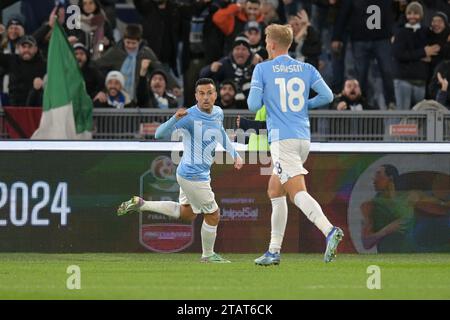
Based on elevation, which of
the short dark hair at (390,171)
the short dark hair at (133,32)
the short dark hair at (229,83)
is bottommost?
the short dark hair at (390,171)

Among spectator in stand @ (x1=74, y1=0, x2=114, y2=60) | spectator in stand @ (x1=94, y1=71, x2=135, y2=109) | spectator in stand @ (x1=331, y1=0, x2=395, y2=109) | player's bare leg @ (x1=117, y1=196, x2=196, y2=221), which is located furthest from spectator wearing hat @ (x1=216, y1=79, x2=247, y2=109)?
player's bare leg @ (x1=117, y1=196, x2=196, y2=221)

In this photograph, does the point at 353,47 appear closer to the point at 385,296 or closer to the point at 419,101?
the point at 419,101

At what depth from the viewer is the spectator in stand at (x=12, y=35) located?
64.6ft

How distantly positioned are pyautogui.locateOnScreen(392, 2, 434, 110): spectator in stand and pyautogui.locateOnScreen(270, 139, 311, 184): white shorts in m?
6.64

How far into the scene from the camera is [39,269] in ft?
44.4

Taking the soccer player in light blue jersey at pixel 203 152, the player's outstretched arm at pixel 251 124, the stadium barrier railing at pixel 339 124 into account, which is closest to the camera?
the player's outstretched arm at pixel 251 124

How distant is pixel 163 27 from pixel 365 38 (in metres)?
3.03

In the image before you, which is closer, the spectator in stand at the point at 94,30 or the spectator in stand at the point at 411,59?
the spectator in stand at the point at 411,59

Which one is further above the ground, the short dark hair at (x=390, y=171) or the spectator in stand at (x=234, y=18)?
the spectator in stand at (x=234, y=18)

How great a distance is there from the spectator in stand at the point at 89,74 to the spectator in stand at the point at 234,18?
2.00 metres

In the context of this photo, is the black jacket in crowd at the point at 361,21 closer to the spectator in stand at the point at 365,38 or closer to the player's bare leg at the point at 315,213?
the spectator in stand at the point at 365,38

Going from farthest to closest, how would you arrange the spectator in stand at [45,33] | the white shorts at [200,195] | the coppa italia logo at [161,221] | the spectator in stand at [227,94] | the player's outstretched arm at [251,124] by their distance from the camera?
the spectator in stand at [45,33] → the spectator in stand at [227,94] → the coppa italia logo at [161,221] → the white shorts at [200,195] → the player's outstretched arm at [251,124]

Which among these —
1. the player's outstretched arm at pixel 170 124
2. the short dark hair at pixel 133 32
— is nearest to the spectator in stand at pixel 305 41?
the short dark hair at pixel 133 32

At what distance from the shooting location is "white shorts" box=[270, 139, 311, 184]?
522 inches
